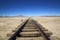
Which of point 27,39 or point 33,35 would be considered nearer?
point 27,39

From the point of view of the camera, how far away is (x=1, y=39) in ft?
19.6

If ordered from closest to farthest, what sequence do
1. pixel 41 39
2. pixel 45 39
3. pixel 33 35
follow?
pixel 45 39 < pixel 41 39 < pixel 33 35

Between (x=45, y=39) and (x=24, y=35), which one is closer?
(x=45, y=39)

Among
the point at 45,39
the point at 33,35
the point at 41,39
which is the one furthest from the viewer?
the point at 33,35

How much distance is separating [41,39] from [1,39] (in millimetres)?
1839

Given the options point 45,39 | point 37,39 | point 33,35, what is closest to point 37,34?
point 33,35

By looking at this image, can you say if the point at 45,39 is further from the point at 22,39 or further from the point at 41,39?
the point at 22,39

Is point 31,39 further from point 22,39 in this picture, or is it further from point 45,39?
point 45,39

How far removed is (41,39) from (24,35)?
3.05ft

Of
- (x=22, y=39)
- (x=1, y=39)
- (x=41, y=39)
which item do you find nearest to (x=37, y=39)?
(x=41, y=39)

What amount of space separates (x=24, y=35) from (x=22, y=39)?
2.26 ft

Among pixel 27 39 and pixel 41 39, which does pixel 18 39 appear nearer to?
pixel 27 39

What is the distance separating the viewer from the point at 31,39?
4.97m

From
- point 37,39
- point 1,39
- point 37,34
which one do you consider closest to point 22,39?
point 37,39
